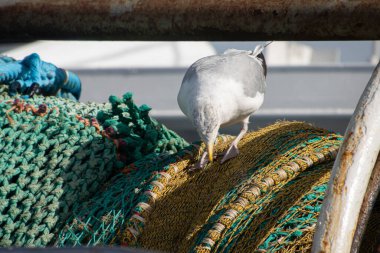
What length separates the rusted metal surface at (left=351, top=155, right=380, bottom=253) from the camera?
138 centimetres

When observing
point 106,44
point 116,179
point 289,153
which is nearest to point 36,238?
point 116,179

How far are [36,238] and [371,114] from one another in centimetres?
110

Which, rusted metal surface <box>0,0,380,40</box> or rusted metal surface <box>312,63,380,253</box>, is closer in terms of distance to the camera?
rusted metal surface <box>0,0,380,40</box>

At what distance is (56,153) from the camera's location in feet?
7.10

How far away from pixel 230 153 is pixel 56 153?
560mm

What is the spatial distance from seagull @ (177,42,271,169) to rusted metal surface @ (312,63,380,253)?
122 cm

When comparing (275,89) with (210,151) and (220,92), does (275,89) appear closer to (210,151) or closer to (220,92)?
(220,92)

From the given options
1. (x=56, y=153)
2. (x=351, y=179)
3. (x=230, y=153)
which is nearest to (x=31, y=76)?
(x=56, y=153)

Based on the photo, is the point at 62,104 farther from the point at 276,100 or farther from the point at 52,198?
the point at 276,100

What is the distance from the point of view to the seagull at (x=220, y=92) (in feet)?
9.14

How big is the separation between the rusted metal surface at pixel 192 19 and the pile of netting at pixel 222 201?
586mm

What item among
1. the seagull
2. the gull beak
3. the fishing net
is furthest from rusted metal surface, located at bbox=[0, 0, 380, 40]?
the seagull

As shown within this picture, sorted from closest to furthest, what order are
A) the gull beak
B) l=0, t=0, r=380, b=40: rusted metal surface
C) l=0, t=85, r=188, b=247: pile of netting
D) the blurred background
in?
l=0, t=0, r=380, b=40: rusted metal surface
l=0, t=85, r=188, b=247: pile of netting
the gull beak
the blurred background

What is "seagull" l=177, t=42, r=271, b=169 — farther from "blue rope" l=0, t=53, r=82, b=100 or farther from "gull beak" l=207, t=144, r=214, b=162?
"blue rope" l=0, t=53, r=82, b=100
